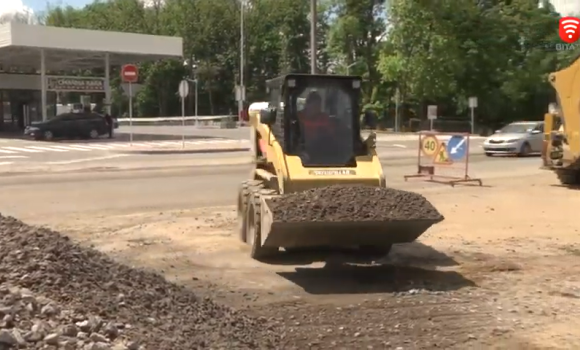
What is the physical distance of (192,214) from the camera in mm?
15086

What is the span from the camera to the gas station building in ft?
152

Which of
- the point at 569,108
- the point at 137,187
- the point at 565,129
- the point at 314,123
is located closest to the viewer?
the point at 314,123

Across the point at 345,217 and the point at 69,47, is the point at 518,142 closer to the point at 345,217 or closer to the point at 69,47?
the point at 345,217

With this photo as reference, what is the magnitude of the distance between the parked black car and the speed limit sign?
27757 mm

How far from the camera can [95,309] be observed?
605cm

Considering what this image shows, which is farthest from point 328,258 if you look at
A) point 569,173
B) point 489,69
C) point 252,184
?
point 489,69

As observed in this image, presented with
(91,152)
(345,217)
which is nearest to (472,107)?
(91,152)

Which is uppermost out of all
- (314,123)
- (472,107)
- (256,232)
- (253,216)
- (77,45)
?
(77,45)

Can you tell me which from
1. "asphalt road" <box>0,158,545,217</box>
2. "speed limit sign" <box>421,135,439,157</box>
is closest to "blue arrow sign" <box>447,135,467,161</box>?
"speed limit sign" <box>421,135,439,157</box>

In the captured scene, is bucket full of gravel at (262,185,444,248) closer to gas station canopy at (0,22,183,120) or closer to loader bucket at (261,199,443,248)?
loader bucket at (261,199,443,248)

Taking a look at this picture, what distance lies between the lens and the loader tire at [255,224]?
10.3m

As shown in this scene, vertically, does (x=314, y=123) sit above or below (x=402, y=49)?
below

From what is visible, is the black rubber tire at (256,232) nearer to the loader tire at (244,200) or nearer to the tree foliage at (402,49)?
the loader tire at (244,200)

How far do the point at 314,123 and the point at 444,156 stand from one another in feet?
38.0
